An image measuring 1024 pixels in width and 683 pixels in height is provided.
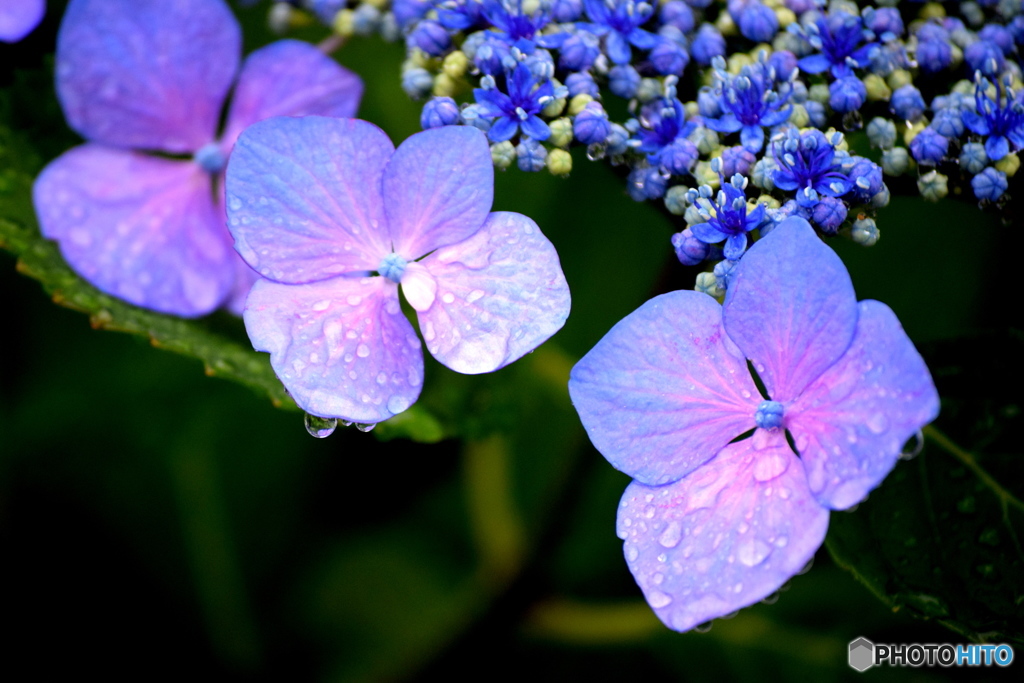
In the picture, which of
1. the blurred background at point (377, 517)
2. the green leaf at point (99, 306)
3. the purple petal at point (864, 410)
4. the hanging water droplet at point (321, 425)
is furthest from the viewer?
the blurred background at point (377, 517)

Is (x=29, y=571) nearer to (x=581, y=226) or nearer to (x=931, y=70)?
(x=581, y=226)

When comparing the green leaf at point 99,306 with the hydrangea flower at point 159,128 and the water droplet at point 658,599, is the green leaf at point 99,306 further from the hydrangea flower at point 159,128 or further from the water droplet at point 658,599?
the water droplet at point 658,599

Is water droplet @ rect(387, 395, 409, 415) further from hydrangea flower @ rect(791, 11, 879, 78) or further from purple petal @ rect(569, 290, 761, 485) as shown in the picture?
hydrangea flower @ rect(791, 11, 879, 78)

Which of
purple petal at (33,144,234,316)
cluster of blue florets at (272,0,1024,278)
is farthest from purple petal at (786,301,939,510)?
purple petal at (33,144,234,316)

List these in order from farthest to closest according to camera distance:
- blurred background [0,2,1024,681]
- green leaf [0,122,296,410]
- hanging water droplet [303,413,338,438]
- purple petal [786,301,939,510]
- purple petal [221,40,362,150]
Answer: blurred background [0,2,1024,681]
purple petal [221,40,362,150]
green leaf [0,122,296,410]
hanging water droplet [303,413,338,438]
purple petal [786,301,939,510]

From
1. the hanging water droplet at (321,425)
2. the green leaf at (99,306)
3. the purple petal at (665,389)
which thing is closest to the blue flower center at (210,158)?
the green leaf at (99,306)

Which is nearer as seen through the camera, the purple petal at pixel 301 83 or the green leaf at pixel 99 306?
the green leaf at pixel 99 306
